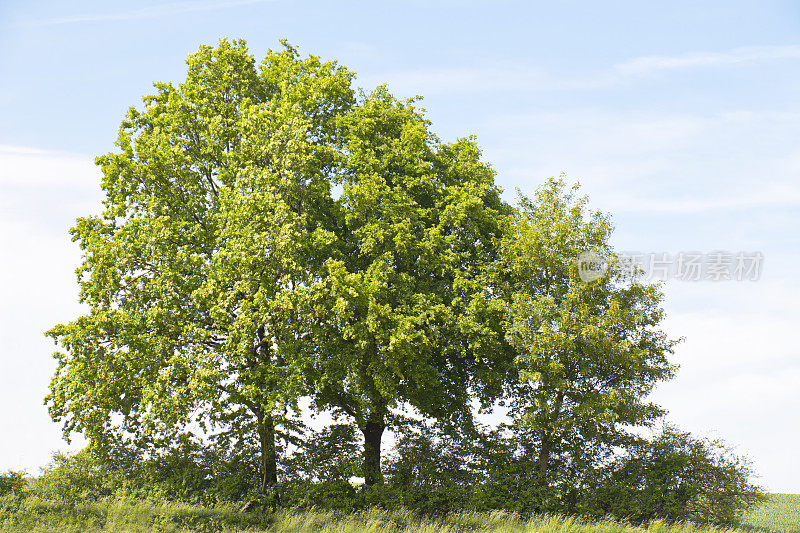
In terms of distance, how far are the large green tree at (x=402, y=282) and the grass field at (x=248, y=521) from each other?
3.99m

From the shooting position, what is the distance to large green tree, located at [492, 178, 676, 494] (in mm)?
24453

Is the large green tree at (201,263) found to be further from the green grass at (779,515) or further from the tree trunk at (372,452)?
the green grass at (779,515)

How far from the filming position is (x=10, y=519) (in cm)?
1911

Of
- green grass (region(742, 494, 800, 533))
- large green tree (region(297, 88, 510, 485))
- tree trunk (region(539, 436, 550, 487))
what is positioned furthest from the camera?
green grass (region(742, 494, 800, 533))

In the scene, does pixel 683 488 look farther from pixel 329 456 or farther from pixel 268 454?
pixel 268 454

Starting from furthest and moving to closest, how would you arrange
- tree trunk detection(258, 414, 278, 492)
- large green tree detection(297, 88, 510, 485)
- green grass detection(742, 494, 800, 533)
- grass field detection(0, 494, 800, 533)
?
green grass detection(742, 494, 800, 533) → tree trunk detection(258, 414, 278, 492) → large green tree detection(297, 88, 510, 485) → grass field detection(0, 494, 800, 533)

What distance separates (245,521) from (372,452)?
6.90 m

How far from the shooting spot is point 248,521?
71.2 feet

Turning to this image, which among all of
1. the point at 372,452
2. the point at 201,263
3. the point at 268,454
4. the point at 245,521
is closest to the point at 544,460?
the point at 372,452

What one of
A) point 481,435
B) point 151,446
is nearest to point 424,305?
point 481,435

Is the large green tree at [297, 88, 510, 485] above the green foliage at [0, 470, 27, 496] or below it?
above

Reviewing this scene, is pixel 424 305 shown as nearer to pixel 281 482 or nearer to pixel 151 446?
pixel 281 482

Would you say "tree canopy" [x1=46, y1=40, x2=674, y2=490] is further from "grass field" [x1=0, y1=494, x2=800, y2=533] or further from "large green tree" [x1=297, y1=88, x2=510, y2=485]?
"grass field" [x1=0, y1=494, x2=800, y2=533]

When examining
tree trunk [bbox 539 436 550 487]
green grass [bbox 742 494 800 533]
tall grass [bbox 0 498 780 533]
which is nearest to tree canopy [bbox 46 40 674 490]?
tree trunk [bbox 539 436 550 487]
